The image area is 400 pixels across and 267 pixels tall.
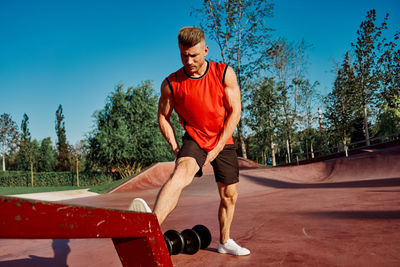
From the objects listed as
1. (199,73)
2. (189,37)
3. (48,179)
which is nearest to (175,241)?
(199,73)

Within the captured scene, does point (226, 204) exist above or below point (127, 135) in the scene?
below

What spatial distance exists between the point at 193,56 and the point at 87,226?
1.52 m

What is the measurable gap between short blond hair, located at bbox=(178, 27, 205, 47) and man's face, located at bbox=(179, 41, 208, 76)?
32 mm

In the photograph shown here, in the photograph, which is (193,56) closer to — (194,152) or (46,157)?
(194,152)

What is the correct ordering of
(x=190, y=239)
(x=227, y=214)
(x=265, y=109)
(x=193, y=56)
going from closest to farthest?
(x=193, y=56)
(x=190, y=239)
(x=227, y=214)
(x=265, y=109)

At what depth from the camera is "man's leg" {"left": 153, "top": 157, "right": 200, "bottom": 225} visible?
1.61 meters

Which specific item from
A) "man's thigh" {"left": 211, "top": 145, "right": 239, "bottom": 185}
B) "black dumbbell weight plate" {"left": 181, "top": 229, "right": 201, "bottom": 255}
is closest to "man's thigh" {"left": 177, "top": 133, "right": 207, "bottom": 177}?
"man's thigh" {"left": 211, "top": 145, "right": 239, "bottom": 185}

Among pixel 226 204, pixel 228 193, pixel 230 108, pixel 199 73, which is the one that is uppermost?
pixel 199 73

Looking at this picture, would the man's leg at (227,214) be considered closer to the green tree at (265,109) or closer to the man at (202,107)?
the man at (202,107)

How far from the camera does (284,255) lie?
2543 millimetres

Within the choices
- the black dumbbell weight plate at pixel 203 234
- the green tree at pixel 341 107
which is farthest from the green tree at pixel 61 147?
the black dumbbell weight plate at pixel 203 234

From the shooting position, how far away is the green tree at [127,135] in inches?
824

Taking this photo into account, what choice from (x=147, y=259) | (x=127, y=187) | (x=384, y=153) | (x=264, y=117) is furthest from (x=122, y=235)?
(x=264, y=117)

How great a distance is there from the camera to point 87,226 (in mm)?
886
